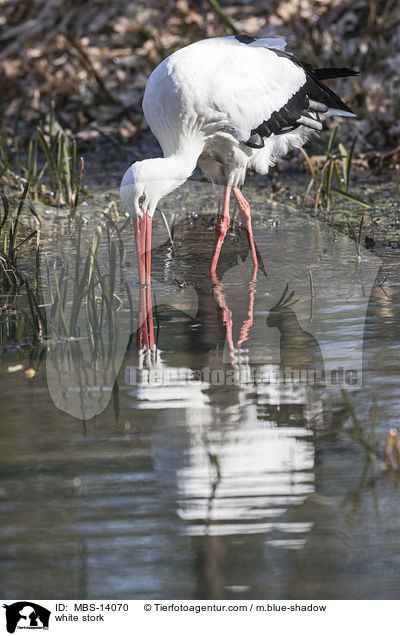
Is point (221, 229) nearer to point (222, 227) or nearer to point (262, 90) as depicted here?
point (222, 227)

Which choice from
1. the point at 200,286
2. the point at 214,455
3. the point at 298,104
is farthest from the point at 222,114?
the point at 214,455

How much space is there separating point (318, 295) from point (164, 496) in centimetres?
255

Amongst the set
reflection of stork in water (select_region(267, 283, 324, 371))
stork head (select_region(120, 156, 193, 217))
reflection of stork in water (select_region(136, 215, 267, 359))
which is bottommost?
reflection of stork in water (select_region(136, 215, 267, 359))

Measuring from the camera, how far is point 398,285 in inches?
218

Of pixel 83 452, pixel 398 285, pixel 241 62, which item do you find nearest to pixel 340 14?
pixel 241 62

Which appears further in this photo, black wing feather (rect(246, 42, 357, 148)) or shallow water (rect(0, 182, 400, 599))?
black wing feather (rect(246, 42, 357, 148))

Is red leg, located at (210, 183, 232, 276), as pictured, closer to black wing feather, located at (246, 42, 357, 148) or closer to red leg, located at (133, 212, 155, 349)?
black wing feather, located at (246, 42, 357, 148)

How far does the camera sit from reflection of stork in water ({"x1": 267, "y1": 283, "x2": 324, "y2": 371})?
14.1 ft

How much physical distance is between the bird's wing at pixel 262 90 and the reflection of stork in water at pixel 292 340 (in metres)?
1.44

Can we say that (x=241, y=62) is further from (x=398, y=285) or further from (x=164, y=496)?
(x=164, y=496)

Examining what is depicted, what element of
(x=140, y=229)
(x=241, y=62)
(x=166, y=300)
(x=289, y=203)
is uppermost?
(x=241, y=62)
